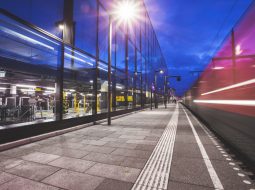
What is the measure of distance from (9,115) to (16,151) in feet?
18.3

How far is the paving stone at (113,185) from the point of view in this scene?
105 inches

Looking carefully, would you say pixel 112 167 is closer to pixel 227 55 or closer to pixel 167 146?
pixel 167 146

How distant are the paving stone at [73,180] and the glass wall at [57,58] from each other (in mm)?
3883

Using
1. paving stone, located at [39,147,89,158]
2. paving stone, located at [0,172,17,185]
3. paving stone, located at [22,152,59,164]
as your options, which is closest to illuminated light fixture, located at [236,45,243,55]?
paving stone, located at [39,147,89,158]

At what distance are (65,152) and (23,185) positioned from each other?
5.62ft

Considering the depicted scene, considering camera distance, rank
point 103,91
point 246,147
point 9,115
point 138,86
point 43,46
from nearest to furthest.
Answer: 1. point 246,147
2. point 43,46
3. point 9,115
4. point 103,91
5. point 138,86

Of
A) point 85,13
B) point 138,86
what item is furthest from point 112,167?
point 138,86

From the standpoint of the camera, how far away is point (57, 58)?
7.45 metres

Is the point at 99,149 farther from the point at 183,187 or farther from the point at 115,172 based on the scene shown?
the point at 183,187

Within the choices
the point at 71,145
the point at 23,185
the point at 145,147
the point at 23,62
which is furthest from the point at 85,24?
the point at 23,185

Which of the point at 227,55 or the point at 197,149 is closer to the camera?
the point at 197,149

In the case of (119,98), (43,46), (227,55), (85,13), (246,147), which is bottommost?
(246,147)

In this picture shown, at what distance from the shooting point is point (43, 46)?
7.86m

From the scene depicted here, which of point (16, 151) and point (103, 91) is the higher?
point (103, 91)
